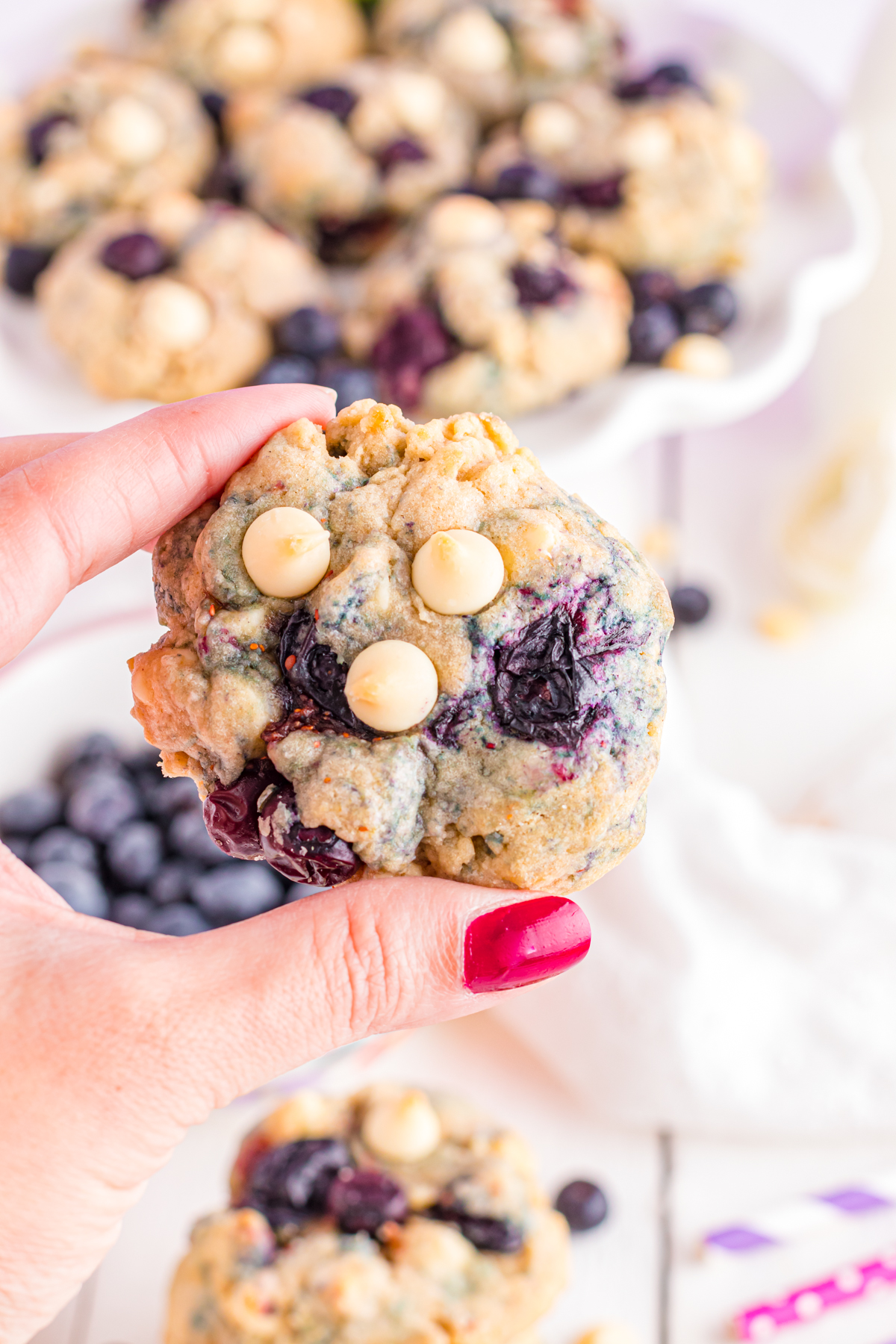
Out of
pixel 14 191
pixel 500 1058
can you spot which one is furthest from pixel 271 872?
pixel 14 191

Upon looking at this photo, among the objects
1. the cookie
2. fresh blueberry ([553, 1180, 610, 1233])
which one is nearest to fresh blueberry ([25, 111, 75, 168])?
the cookie

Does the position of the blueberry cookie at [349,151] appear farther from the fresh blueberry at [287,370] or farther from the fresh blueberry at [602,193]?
the fresh blueberry at [287,370]

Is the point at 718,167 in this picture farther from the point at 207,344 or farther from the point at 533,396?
the point at 207,344

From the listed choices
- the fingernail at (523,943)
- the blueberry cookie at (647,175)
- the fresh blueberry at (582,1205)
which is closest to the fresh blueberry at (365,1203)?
the fresh blueberry at (582,1205)

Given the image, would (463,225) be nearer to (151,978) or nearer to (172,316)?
(172,316)

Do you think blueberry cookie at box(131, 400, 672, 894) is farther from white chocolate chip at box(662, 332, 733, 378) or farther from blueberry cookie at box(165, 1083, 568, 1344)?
white chocolate chip at box(662, 332, 733, 378)
